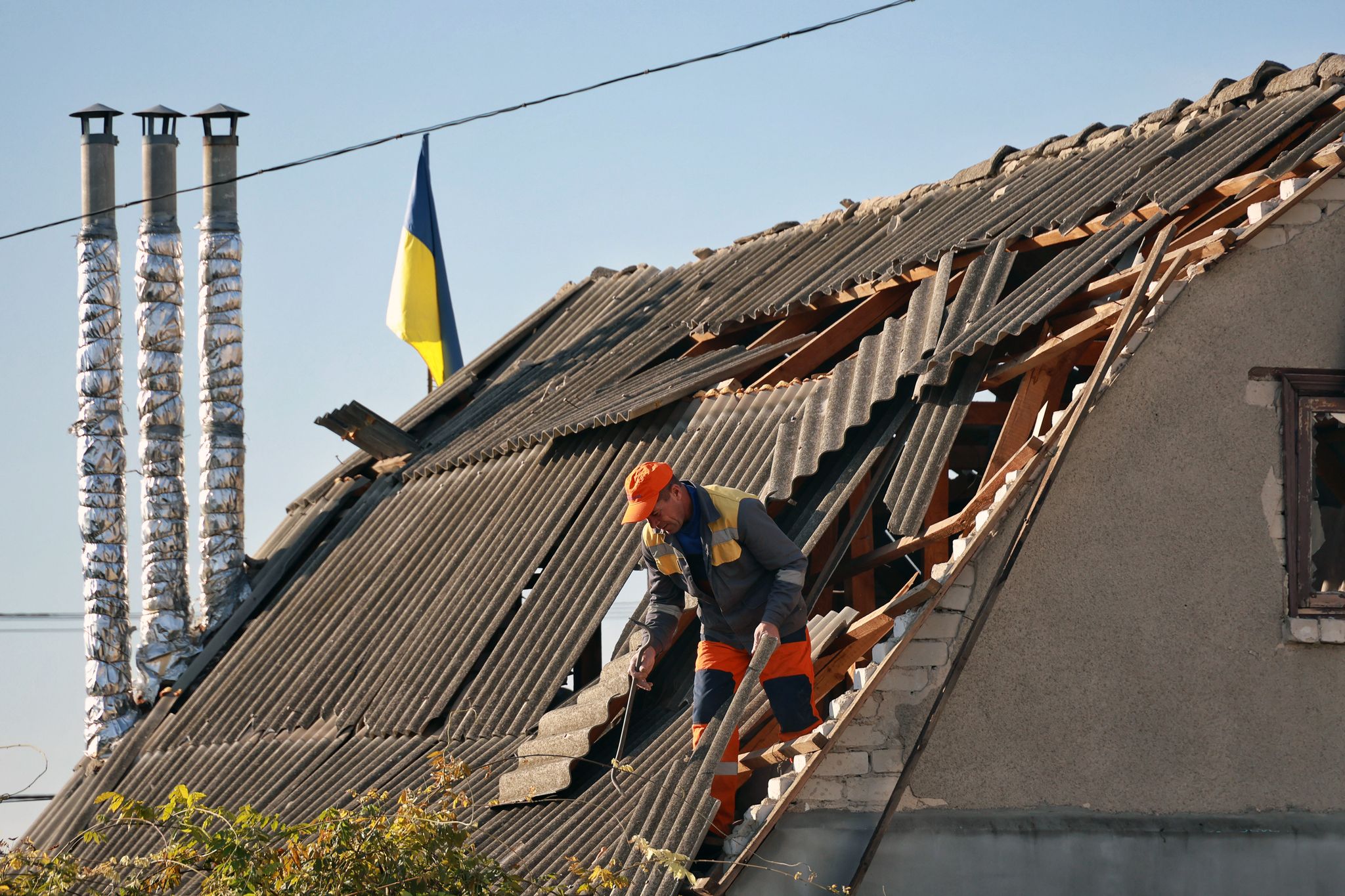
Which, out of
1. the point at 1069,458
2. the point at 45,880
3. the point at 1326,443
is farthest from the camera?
the point at 1326,443

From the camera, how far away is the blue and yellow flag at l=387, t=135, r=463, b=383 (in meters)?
23.0

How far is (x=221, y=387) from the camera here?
19.9m

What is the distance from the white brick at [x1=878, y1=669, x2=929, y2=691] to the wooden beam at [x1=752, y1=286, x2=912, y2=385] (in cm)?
346

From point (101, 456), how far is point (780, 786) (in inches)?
496

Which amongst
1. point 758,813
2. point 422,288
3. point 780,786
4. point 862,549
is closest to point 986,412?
point 862,549

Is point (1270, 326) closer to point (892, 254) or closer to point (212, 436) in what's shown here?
point (892, 254)

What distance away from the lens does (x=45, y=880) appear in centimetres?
861

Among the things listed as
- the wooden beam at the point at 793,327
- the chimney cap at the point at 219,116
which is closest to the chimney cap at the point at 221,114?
the chimney cap at the point at 219,116

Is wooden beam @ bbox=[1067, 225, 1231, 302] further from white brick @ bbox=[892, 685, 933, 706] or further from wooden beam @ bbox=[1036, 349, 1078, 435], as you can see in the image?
white brick @ bbox=[892, 685, 933, 706]

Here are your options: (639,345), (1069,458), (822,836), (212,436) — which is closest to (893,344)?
(1069,458)

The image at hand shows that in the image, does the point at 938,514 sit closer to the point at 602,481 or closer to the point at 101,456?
the point at 602,481

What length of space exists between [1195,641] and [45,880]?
620 cm

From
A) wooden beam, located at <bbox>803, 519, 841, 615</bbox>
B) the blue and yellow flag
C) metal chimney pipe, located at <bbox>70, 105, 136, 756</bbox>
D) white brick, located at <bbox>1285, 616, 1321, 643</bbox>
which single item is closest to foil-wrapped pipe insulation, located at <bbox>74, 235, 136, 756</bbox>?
metal chimney pipe, located at <bbox>70, 105, 136, 756</bbox>

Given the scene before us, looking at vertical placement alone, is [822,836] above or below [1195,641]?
below
